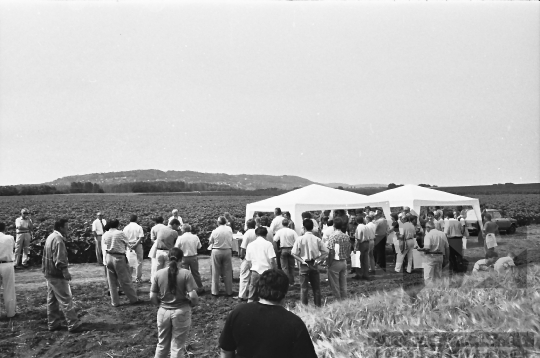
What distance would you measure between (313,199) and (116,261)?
7.11m

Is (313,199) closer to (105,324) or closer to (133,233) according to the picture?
(133,233)

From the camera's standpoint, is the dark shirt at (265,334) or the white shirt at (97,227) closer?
the dark shirt at (265,334)

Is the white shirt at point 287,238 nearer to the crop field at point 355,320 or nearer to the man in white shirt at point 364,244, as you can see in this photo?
the crop field at point 355,320

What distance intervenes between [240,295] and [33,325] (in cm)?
394

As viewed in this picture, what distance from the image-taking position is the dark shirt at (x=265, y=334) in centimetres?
325

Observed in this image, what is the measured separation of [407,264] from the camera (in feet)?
47.4

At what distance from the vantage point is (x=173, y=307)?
5.88m

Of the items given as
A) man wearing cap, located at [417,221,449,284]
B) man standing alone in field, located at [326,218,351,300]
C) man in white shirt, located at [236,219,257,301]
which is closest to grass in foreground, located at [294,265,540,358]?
man standing alone in field, located at [326,218,351,300]

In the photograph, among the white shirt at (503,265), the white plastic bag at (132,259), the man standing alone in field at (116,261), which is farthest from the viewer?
the white plastic bag at (132,259)

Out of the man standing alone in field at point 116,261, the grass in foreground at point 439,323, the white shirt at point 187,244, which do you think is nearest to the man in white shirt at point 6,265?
the man standing alone in field at point 116,261

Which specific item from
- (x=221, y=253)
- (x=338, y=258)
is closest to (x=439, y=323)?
(x=338, y=258)

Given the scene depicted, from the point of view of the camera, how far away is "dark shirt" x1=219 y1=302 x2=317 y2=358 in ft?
10.7

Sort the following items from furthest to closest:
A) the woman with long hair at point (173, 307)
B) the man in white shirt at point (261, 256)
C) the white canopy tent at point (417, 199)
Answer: the white canopy tent at point (417, 199) → the man in white shirt at point (261, 256) → the woman with long hair at point (173, 307)

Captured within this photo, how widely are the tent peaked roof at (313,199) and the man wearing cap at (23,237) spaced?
23.8ft
